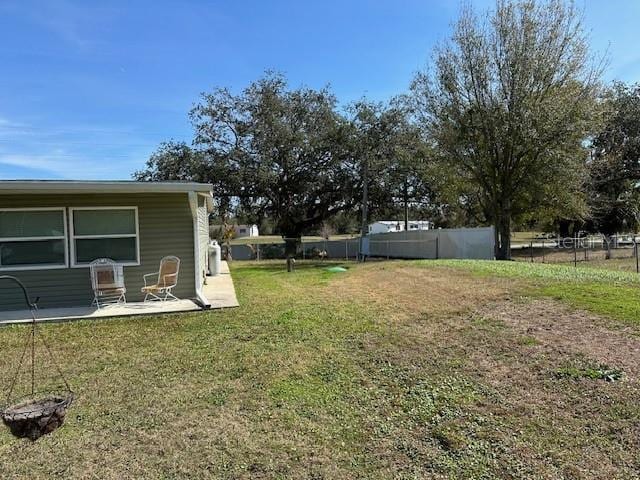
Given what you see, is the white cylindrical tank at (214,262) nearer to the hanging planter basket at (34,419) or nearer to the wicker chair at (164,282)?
the wicker chair at (164,282)

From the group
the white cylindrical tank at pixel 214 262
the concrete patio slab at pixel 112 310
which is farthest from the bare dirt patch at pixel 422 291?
the white cylindrical tank at pixel 214 262

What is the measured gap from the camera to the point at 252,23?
1269 cm

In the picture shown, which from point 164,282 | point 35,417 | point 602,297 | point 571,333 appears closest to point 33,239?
point 164,282

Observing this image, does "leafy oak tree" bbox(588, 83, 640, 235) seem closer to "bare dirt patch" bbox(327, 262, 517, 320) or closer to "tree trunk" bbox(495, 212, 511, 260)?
"tree trunk" bbox(495, 212, 511, 260)

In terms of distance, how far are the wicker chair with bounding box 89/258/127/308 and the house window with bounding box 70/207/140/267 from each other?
24 cm

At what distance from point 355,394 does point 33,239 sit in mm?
6851

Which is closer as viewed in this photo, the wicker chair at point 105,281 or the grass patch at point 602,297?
the grass patch at point 602,297

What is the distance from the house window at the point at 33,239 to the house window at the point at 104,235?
0.20 m

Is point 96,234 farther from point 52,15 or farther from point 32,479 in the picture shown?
point 32,479

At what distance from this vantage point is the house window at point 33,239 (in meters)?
8.05

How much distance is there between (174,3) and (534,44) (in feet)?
42.4

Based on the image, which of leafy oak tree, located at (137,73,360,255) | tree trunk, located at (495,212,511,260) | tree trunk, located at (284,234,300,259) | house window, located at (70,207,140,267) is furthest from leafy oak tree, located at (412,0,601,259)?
house window, located at (70,207,140,267)

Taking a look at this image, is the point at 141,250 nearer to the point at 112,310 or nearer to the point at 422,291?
the point at 112,310

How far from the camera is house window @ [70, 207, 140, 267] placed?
27.3 ft
